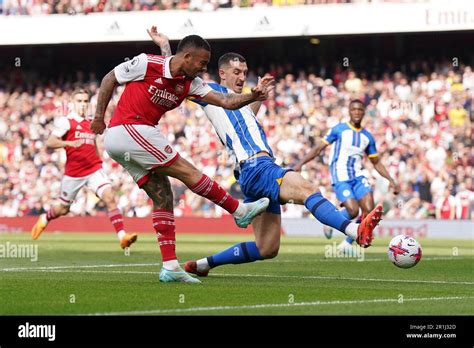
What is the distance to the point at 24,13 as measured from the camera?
35.2 m

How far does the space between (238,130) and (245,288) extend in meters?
1.91

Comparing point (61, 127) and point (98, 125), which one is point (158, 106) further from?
point (61, 127)

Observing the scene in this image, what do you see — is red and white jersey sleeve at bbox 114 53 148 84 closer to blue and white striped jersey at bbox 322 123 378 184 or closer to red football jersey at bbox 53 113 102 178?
red football jersey at bbox 53 113 102 178

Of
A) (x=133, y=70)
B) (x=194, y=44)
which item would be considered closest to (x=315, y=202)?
(x=194, y=44)

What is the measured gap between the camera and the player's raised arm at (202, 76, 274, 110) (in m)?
9.45

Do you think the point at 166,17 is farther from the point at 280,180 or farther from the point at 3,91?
the point at 280,180

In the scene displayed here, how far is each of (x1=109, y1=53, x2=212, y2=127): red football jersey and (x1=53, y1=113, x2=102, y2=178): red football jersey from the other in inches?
277

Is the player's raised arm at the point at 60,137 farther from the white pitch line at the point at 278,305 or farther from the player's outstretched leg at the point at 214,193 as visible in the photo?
the white pitch line at the point at 278,305

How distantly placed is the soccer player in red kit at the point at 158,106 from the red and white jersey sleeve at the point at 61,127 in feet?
22.0

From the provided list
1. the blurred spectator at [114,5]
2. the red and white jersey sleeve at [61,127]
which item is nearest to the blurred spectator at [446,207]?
the blurred spectator at [114,5]

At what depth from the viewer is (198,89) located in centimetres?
1038

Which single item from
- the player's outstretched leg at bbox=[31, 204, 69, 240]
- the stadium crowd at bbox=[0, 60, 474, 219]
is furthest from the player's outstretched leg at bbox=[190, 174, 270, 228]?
the stadium crowd at bbox=[0, 60, 474, 219]

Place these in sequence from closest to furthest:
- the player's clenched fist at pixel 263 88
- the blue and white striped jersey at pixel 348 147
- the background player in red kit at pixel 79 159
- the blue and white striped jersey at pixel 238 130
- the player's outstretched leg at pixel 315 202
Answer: the player's clenched fist at pixel 263 88, the player's outstretched leg at pixel 315 202, the blue and white striped jersey at pixel 238 130, the background player in red kit at pixel 79 159, the blue and white striped jersey at pixel 348 147

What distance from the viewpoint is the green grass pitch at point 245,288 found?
8008mm
